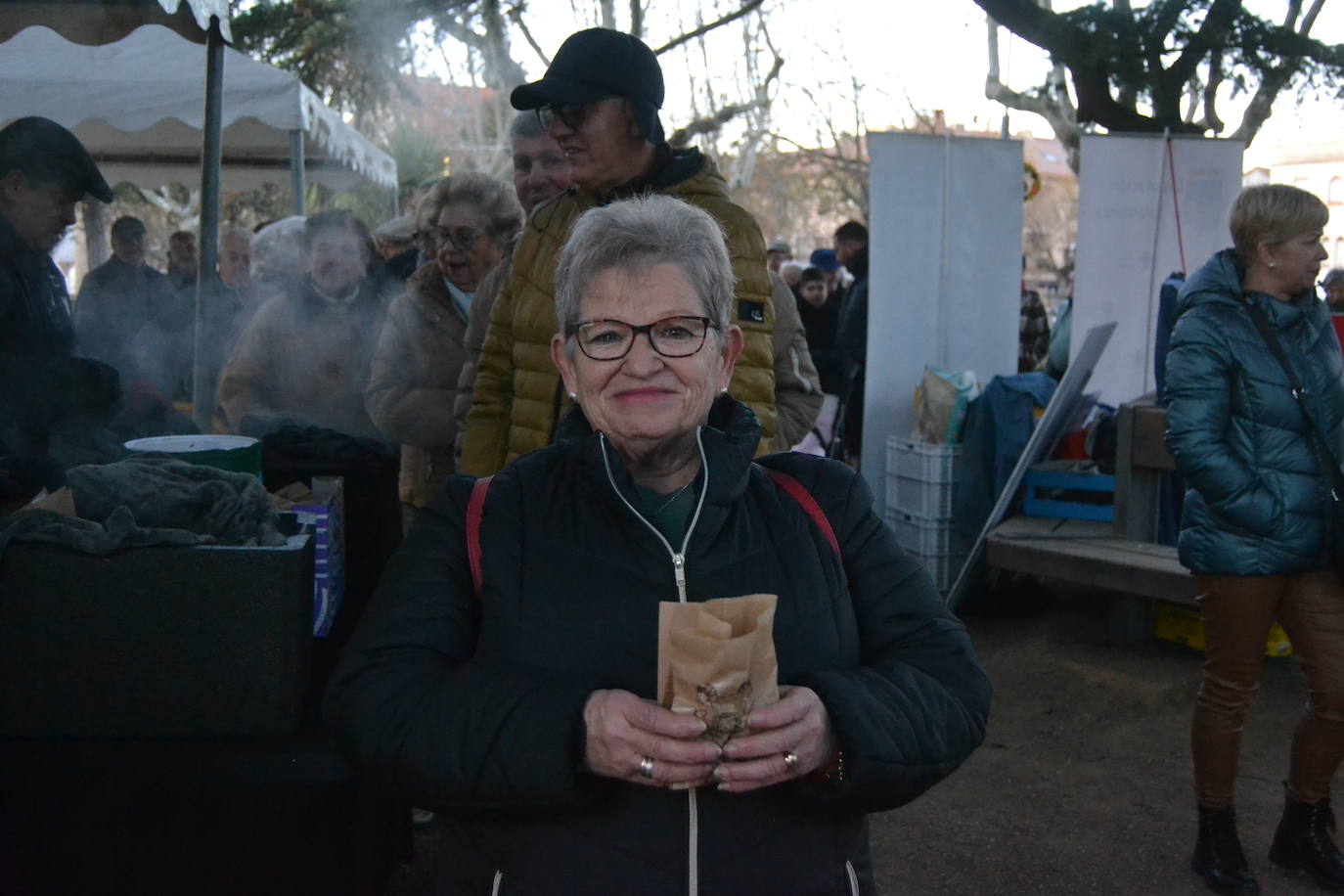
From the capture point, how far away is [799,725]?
1.52m

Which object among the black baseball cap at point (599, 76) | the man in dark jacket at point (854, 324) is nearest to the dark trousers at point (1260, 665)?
the black baseball cap at point (599, 76)

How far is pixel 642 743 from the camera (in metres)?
1.47

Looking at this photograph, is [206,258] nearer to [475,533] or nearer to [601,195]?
[601,195]

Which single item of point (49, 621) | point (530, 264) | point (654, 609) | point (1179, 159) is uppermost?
point (1179, 159)

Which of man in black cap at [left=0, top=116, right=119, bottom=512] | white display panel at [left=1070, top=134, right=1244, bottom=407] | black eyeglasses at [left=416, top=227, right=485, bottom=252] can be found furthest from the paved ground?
white display panel at [left=1070, top=134, right=1244, bottom=407]

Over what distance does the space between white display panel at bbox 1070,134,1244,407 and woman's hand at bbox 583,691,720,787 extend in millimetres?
6177

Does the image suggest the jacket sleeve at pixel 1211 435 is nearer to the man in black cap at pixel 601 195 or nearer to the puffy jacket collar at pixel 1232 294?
the puffy jacket collar at pixel 1232 294

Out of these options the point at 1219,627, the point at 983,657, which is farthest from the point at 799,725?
the point at 983,657

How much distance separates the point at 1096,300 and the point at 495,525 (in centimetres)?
626

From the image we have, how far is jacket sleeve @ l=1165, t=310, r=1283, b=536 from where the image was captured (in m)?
3.27

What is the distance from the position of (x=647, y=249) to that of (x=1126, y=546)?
4480 mm

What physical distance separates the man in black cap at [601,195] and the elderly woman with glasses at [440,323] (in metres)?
1.01

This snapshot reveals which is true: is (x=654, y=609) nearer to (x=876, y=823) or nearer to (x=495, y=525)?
(x=495, y=525)

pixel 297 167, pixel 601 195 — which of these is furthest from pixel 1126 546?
pixel 297 167
